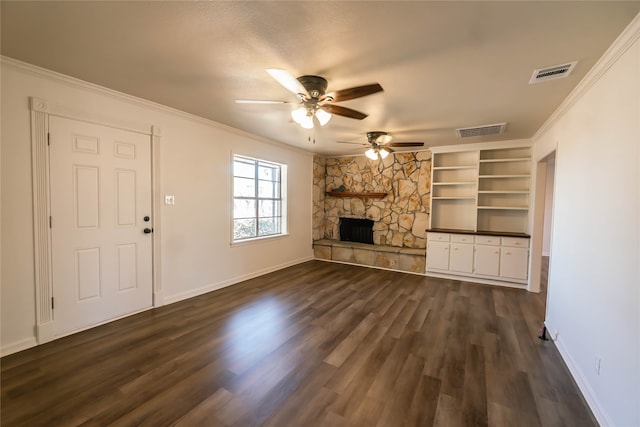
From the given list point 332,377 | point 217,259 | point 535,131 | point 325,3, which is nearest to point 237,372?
point 332,377

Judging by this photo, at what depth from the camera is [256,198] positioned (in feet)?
17.0

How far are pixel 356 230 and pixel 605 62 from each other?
4.97 metres

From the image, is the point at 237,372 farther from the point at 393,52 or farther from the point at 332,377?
the point at 393,52

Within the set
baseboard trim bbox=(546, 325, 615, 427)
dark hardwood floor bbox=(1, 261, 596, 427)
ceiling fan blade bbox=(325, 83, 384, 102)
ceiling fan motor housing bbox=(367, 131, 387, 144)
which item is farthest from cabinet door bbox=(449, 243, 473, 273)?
ceiling fan blade bbox=(325, 83, 384, 102)

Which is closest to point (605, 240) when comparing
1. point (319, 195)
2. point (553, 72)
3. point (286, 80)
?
point (553, 72)

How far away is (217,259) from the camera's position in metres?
4.30

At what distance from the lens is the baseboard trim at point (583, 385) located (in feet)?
5.82

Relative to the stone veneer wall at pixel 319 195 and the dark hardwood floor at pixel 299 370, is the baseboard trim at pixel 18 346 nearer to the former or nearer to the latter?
the dark hardwood floor at pixel 299 370

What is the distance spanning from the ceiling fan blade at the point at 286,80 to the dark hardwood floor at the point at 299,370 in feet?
7.74

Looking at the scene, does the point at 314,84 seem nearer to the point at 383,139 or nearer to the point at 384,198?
the point at 383,139

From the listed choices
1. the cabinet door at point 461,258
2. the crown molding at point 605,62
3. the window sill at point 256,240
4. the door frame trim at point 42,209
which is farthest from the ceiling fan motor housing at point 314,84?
the cabinet door at point 461,258

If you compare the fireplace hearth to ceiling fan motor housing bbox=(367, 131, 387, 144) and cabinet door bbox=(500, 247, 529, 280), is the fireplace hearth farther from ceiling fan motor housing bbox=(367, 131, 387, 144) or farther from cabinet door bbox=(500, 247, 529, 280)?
cabinet door bbox=(500, 247, 529, 280)

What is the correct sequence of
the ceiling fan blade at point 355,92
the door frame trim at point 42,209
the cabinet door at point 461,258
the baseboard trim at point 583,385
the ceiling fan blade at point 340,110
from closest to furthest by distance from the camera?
the baseboard trim at point 583,385, the ceiling fan blade at point 355,92, the door frame trim at point 42,209, the ceiling fan blade at point 340,110, the cabinet door at point 461,258

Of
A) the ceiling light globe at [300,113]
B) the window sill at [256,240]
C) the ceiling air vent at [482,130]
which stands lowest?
the window sill at [256,240]
